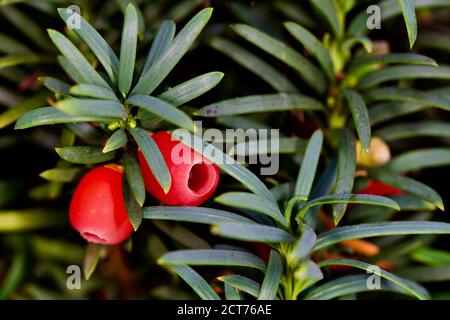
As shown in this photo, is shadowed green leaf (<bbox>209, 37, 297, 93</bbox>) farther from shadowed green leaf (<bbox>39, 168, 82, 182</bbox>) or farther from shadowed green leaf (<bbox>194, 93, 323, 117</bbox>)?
shadowed green leaf (<bbox>39, 168, 82, 182</bbox>)

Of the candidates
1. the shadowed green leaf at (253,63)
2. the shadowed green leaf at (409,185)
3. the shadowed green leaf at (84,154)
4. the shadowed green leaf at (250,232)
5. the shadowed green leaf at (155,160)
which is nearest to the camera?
the shadowed green leaf at (250,232)

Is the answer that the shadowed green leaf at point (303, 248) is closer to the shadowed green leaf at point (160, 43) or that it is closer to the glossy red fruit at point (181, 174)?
the glossy red fruit at point (181, 174)

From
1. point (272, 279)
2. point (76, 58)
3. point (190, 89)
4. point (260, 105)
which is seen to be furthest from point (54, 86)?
point (272, 279)

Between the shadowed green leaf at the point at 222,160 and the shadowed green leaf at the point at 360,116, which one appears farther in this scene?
the shadowed green leaf at the point at 360,116

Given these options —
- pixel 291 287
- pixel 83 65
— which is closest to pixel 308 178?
pixel 291 287

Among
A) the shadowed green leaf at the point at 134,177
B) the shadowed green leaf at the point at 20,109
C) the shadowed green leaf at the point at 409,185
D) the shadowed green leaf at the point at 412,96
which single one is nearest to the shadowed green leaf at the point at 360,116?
the shadowed green leaf at the point at 412,96

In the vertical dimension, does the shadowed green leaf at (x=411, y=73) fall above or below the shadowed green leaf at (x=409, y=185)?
above
